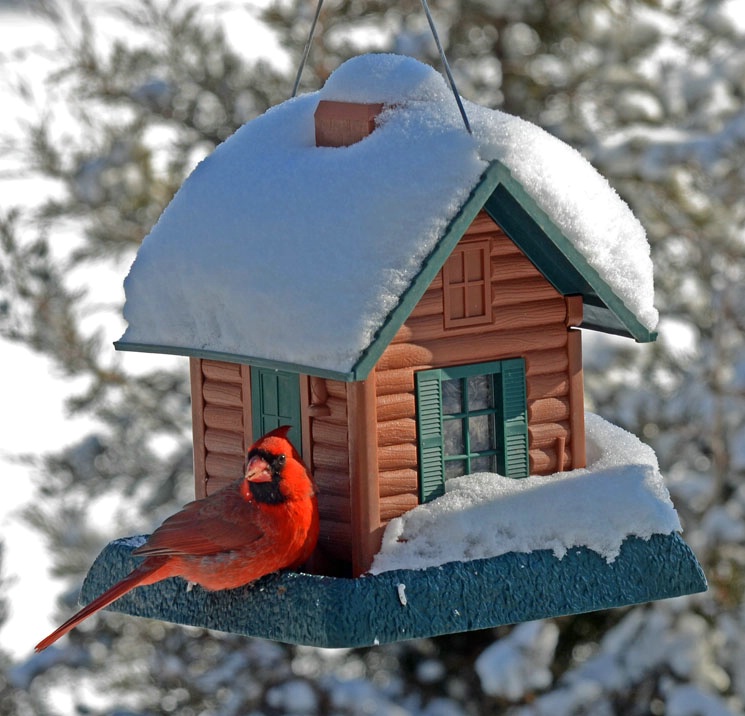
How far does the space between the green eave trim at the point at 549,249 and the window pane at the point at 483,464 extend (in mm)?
433

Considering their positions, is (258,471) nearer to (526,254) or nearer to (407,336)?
(407,336)

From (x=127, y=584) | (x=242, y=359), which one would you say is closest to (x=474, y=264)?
(x=242, y=359)

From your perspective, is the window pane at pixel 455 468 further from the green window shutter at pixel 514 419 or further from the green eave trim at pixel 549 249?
the green eave trim at pixel 549 249

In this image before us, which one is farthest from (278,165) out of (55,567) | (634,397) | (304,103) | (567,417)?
(55,567)

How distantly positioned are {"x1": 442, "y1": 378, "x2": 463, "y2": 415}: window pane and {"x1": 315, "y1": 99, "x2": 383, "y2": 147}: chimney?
0.60 metres

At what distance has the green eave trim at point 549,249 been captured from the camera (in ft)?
9.52

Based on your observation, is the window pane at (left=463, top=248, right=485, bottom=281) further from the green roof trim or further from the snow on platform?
the snow on platform

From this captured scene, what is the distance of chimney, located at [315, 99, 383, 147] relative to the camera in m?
3.08

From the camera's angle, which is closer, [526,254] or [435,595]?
[435,595]

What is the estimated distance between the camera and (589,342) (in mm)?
6465

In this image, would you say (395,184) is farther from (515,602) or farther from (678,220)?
(678,220)

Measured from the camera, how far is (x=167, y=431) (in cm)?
673

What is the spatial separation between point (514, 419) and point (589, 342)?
3.37 m

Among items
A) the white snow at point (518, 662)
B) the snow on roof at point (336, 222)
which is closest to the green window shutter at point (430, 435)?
the snow on roof at point (336, 222)
